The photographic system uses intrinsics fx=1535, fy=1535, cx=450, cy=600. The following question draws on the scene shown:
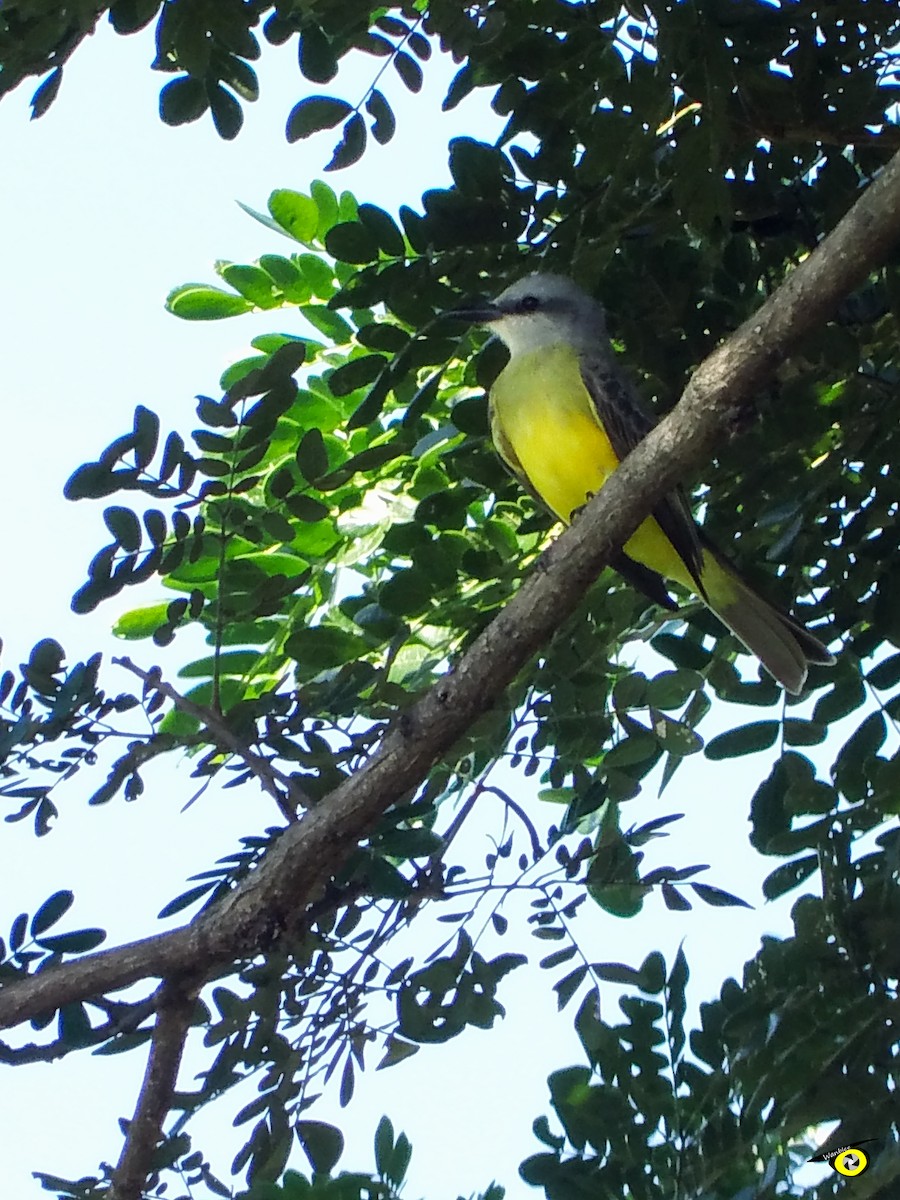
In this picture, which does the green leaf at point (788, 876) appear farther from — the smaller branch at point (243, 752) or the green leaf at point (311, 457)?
the green leaf at point (311, 457)

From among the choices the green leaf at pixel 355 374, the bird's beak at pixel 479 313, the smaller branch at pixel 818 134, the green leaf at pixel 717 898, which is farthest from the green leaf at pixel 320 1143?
the smaller branch at pixel 818 134

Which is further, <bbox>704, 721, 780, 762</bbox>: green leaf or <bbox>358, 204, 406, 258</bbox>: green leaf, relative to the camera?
<bbox>704, 721, 780, 762</bbox>: green leaf

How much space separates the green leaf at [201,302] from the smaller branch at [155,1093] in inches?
64.4

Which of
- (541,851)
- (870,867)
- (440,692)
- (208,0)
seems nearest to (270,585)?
(440,692)

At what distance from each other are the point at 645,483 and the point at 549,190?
91 cm

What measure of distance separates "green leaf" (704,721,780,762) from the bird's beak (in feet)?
3.31

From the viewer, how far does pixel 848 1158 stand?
2.35m

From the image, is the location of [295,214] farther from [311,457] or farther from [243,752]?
[243,752]

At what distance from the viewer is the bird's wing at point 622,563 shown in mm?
3320

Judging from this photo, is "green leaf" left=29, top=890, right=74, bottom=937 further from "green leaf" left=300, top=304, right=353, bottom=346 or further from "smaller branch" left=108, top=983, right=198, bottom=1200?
"green leaf" left=300, top=304, right=353, bottom=346

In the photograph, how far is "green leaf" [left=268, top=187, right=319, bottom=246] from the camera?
3.45 metres

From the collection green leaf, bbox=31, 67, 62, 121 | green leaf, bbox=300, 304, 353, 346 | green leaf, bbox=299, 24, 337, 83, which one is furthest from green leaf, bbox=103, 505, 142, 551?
green leaf, bbox=300, 304, 353, 346

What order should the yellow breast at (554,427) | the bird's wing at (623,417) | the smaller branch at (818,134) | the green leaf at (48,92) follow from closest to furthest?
1. the green leaf at (48,92)
2. the smaller branch at (818,134)
3. the bird's wing at (623,417)
4. the yellow breast at (554,427)

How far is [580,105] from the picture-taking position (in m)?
2.93
